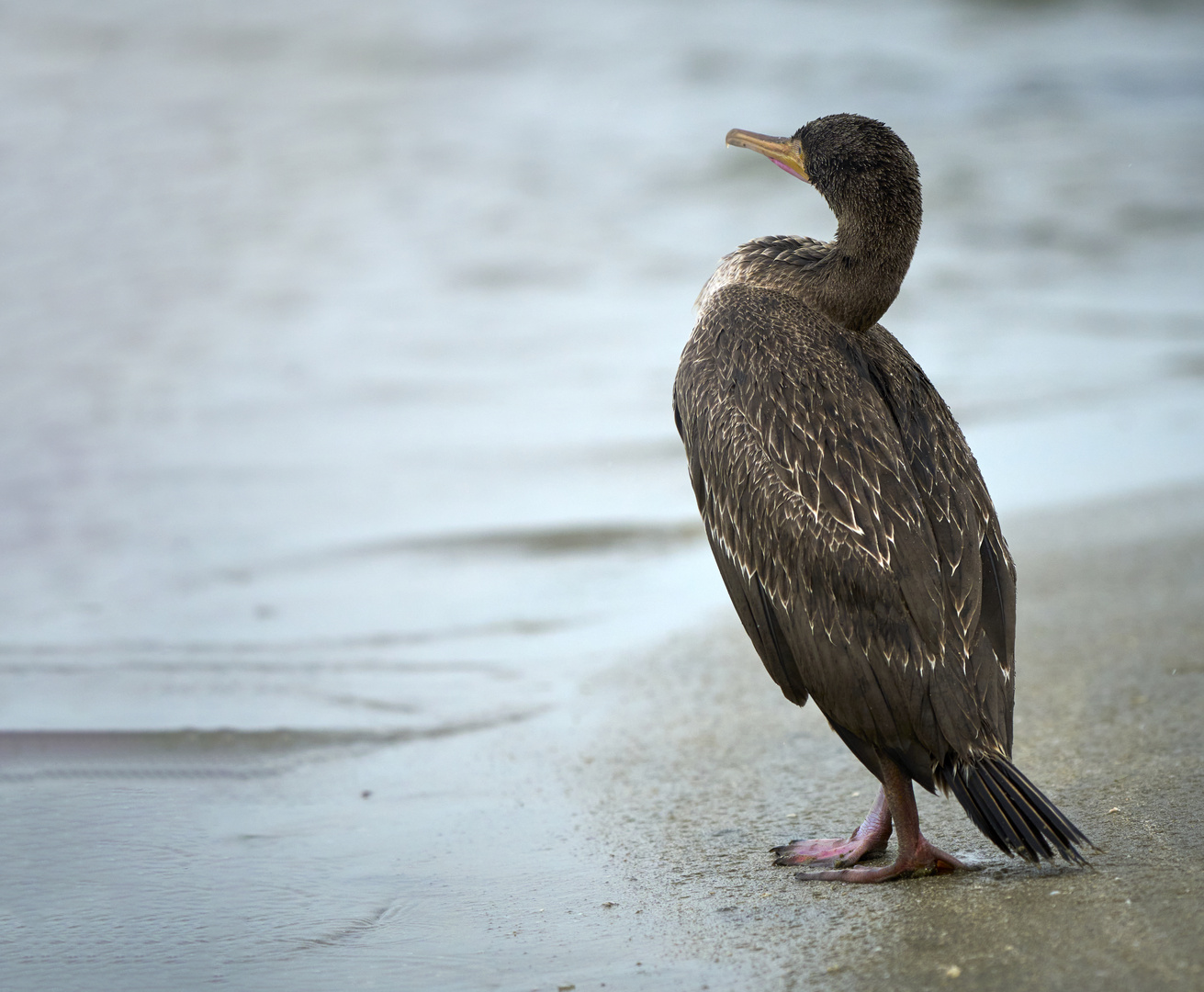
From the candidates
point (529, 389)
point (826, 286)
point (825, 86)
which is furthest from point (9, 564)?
point (825, 86)

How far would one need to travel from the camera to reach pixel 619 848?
3604mm

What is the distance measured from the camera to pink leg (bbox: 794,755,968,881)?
317cm

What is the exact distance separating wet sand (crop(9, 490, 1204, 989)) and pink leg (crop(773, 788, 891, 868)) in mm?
63

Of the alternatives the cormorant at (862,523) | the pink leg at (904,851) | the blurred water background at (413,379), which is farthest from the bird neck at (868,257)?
the blurred water background at (413,379)

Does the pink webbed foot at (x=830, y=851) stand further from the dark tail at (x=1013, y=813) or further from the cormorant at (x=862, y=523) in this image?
the dark tail at (x=1013, y=813)

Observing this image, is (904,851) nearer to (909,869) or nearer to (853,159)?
(909,869)

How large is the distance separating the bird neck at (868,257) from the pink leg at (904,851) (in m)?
1.30

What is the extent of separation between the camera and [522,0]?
70.0ft

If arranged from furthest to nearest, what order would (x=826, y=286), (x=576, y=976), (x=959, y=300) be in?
1. (x=959, y=300)
2. (x=826, y=286)
3. (x=576, y=976)

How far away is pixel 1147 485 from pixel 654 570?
112 inches

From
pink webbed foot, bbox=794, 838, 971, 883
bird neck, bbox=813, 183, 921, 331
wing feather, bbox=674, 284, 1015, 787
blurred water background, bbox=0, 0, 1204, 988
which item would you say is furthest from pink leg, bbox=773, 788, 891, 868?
bird neck, bbox=813, 183, 921, 331

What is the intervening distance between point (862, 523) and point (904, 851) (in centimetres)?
82

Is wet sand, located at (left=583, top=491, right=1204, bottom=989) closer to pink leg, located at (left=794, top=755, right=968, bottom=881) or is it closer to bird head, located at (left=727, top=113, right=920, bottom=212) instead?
pink leg, located at (left=794, top=755, right=968, bottom=881)

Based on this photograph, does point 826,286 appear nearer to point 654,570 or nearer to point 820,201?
point 654,570
